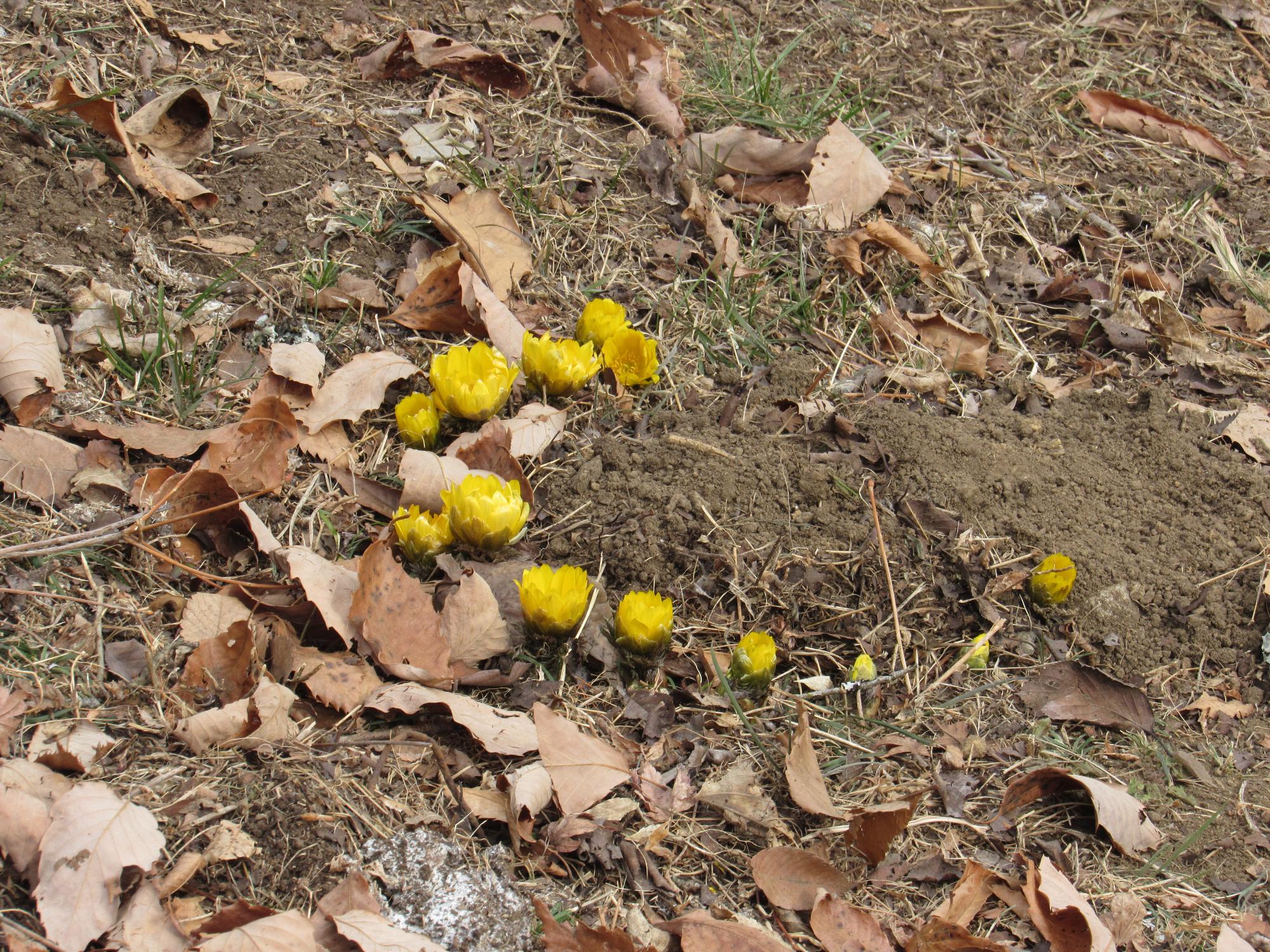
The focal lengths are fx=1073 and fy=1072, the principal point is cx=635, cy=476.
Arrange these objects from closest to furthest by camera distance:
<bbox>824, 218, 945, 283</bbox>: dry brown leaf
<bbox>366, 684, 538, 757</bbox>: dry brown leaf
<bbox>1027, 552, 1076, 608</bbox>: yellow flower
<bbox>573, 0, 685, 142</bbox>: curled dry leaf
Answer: <bbox>366, 684, 538, 757</bbox>: dry brown leaf
<bbox>1027, 552, 1076, 608</bbox>: yellow flower
<bbox>824, 218, 945, 283</bbox>: dry brown leaf
<bbox>573, 0, 685, 142</bbox>: curled dry leaf

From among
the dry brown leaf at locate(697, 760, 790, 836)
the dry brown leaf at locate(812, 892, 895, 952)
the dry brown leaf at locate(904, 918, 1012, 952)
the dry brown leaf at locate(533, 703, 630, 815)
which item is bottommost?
the dry brown leaf at locate(812, 892, 895, 952)

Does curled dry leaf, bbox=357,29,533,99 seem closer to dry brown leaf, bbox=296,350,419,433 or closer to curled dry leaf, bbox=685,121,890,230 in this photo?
curled dry leaf, bbox=685,121,890,230

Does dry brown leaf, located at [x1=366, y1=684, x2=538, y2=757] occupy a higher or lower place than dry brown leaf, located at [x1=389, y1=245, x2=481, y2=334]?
lower

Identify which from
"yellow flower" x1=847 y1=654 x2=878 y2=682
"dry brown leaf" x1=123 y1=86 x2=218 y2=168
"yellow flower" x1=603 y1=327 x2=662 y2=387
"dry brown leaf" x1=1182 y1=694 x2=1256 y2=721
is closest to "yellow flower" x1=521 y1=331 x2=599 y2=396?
"yellow flower" x1=603 y1=327 x2=662 y2=387

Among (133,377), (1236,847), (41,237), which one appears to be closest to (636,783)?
(1236,847)

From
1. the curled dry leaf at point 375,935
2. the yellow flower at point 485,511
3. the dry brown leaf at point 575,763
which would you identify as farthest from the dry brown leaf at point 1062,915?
the yellow flower at point 485,511

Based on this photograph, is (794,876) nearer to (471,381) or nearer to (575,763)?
(575,763)

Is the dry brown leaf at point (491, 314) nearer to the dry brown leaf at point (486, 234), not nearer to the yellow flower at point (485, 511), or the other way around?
the dry brown leaf at point (486, 234)

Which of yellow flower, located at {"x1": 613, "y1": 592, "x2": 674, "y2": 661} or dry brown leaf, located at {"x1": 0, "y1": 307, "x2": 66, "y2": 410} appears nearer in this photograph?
yellow flower, located at {"x1": 613, "y1": 592, "x2": 674, "y2": 661}
